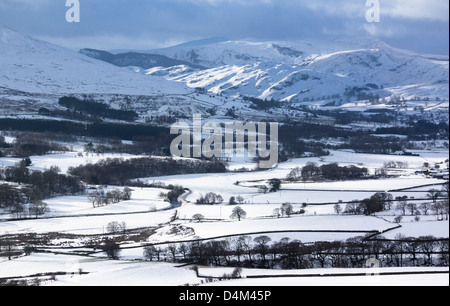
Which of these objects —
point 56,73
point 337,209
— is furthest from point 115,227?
point 56,73

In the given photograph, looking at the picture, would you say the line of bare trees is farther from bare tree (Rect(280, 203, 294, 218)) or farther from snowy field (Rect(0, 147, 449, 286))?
bare tree (Rect(280, 203, 294, 218))

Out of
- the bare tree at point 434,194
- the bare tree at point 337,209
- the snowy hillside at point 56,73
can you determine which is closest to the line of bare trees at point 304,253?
the bare tree at point 337,209

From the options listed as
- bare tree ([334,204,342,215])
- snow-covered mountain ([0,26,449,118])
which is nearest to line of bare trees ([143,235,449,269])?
bare tree ([334,204,342,215])

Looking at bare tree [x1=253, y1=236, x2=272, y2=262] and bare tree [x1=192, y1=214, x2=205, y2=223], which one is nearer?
bare tree [x1=253, y1=236, x2=272, y2=262]

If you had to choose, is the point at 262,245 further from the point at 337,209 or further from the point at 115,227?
the point at 337,209

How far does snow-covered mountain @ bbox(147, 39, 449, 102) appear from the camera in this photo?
3693 inches

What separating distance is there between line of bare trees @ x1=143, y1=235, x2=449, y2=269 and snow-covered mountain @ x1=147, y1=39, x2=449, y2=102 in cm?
7517

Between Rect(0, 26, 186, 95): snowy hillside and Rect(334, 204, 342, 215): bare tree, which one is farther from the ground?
Rect(0, 26, 186, 95): snowy hillside

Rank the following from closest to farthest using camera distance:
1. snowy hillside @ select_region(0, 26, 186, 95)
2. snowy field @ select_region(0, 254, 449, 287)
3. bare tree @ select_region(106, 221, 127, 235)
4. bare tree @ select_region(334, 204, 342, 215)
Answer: snowy field @ select_region(0, 254, 449, 287), bare tree @ select_region(106, 221, 127, 235), bare tree @ select_region(334, 204, 342, 215), snowy hillside @ select_region(0, 26, 186, 95)

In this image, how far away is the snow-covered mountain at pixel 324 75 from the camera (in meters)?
93.8

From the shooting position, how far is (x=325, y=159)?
33.8 meters

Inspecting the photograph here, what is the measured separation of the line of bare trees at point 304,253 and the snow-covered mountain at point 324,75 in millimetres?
75171

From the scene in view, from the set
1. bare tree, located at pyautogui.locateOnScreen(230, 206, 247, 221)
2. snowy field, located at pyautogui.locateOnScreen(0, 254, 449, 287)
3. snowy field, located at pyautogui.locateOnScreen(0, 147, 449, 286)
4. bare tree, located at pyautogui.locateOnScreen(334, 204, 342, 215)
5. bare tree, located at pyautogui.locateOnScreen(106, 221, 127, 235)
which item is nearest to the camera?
snowy field, located at pyautogui.locateOnScreen(0, 254, 449, 287)

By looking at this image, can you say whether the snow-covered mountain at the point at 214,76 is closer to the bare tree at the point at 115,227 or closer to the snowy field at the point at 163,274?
the bare tree at the point at 115,227
